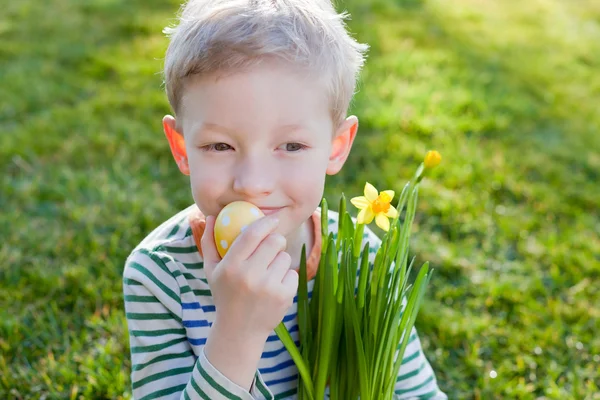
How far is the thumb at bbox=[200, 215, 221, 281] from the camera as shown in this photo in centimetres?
130

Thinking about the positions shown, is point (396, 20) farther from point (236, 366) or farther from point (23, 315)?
point (236, 366)

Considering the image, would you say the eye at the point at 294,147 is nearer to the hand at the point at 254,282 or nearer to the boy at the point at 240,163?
the boy at the point at 240,163

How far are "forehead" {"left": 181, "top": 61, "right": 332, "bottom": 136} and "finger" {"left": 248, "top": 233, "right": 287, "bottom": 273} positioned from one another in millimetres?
217

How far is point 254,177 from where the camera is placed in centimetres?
130

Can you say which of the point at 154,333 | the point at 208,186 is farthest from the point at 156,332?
the point at 208,186

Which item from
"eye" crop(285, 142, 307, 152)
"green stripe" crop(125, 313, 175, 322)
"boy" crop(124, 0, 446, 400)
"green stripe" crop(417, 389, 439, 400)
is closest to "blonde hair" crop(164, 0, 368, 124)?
"boy" crop(124, 0, 446, 400)

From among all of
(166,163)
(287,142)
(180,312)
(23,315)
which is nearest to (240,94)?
(287,142)

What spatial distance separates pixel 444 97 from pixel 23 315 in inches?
102

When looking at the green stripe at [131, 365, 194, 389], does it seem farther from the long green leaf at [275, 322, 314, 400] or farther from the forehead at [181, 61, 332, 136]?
the forehead at [181, 61, 332, 136]

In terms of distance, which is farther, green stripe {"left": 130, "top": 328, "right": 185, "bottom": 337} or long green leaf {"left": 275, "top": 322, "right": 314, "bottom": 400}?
green stripe {"left": 130, "top": 328, "right": 185, "bottom": 337}

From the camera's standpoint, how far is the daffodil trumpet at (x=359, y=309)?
53.9 inches

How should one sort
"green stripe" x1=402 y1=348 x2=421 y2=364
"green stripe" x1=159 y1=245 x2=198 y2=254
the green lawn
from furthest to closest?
1. the green lawn
2. "green stripe" x1=402 y1=348 x2=421 y2=364
3. "green stripe" x1=159 y1=245 x2=198 y2=254

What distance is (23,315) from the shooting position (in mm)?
2252

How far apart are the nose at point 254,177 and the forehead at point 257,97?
70 millimetres
